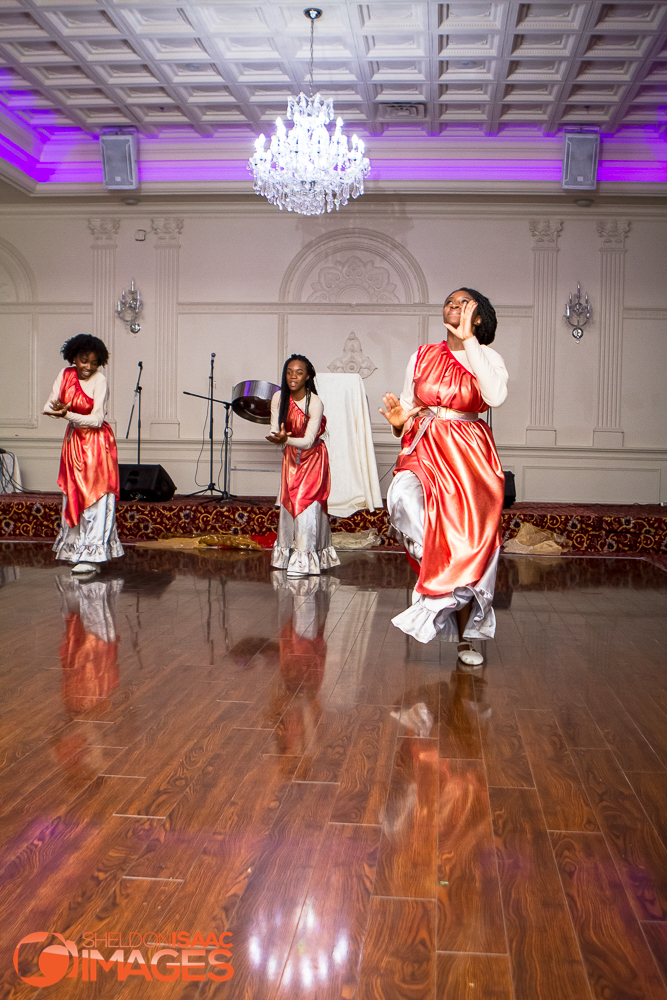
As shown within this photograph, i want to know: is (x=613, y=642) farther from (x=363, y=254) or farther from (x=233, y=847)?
(x=363, y=254)

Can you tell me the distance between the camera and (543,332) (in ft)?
30.3

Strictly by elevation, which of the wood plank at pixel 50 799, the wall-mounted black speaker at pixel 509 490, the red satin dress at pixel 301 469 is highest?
the red satin dress at pixel 301 469

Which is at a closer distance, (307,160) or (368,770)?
(368,770)

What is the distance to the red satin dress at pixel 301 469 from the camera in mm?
5867

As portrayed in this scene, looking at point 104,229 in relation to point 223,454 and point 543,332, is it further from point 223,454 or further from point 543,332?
point 543,332

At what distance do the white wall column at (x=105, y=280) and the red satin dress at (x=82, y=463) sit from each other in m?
3.91

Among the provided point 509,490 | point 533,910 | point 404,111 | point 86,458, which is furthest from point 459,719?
point 404,111

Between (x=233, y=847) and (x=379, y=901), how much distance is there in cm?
38

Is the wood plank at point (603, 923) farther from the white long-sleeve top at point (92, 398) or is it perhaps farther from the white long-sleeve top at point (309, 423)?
the white long-sleeve top at point (92, 398)

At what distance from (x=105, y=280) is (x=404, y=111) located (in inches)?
147

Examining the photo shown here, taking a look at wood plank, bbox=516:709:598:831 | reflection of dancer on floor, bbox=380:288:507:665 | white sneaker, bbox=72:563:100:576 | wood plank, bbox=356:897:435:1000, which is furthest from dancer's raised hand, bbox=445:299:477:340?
white sneaker, bbox=72:563:100:576

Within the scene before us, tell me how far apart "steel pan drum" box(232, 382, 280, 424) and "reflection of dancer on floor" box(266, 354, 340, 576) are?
4.97 feet

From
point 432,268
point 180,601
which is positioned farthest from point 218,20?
point 180,601

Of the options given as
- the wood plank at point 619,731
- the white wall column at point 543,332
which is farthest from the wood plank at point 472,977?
the white wall column at point 543,332
